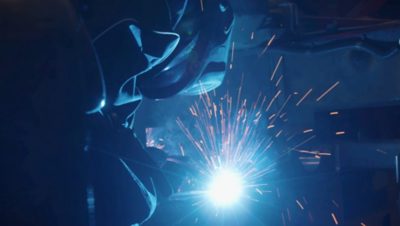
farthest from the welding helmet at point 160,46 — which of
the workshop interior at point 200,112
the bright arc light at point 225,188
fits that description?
the bright arc light at point 225,188

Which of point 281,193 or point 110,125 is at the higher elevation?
point 110,125

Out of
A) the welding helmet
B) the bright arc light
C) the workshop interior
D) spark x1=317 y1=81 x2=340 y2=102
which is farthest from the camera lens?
the bright arc light

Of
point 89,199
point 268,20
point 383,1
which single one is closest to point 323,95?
point 268,20

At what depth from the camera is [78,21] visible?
1039 mm

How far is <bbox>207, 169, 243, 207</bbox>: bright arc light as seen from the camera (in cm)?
236

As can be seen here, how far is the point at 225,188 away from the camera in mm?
2436

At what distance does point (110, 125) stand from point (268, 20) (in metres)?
1.18

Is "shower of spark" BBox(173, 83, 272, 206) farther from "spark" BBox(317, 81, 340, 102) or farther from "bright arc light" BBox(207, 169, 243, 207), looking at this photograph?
"spark" BBox(317, 81, 340, 102)

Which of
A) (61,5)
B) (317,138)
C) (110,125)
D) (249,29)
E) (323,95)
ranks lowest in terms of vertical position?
(317,138)

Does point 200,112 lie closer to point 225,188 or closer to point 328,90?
point 225,188

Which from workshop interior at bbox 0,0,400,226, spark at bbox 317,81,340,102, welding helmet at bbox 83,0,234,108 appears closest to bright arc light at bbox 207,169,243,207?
workshop interior at bbox 0,0,400,226

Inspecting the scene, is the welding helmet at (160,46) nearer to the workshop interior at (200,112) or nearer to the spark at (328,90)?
the workshop interior at (200,112)

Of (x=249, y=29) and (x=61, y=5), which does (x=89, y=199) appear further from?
(x=249, y=29)

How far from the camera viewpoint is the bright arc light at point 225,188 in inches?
92.9
